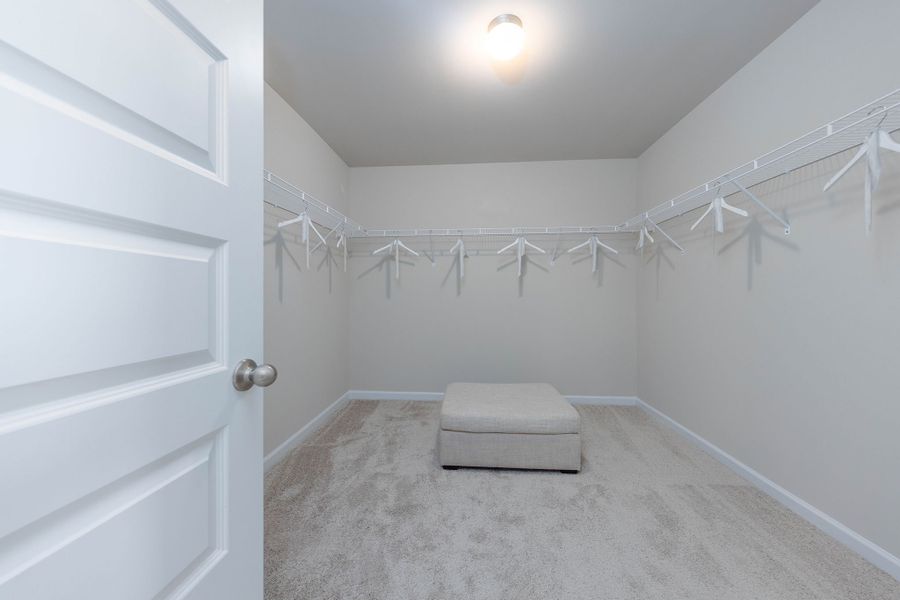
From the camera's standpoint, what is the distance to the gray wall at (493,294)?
11.4 feet

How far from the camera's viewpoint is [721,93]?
229 cm

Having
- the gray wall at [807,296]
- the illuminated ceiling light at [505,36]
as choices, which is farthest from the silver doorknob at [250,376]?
the gray wall at [807,296]

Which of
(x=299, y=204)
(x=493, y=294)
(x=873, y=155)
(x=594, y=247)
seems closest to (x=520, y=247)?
(x=493, y=294)

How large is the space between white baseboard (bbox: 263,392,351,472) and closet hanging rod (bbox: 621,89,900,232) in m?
3.01

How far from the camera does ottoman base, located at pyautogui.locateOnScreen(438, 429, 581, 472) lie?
2191 millimetres

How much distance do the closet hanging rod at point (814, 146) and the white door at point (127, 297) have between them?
6.48ft

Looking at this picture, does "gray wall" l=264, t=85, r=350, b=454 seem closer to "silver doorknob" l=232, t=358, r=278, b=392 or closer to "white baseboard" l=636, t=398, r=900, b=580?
"silver doorknob" l=232, t=358, r=278, b=392

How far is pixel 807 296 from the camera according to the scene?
1744 millimetres

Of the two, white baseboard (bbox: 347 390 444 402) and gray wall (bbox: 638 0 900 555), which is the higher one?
gray wall (bbox: 638 0 900 555)

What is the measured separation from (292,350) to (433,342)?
55.7 inches

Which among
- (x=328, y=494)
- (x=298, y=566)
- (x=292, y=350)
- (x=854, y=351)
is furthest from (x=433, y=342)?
(x=854, y=351)

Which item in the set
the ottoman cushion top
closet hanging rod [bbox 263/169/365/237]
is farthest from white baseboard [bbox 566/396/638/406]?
closet hanging rod [bbox 263/169/365/237]

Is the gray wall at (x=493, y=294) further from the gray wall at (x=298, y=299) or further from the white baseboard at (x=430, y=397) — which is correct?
the gray wall at (x=298, y=299)

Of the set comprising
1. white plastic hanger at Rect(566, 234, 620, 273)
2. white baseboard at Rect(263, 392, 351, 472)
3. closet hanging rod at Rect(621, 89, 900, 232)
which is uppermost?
closet hanging rod at Rect(621, 89, 900, 232)
